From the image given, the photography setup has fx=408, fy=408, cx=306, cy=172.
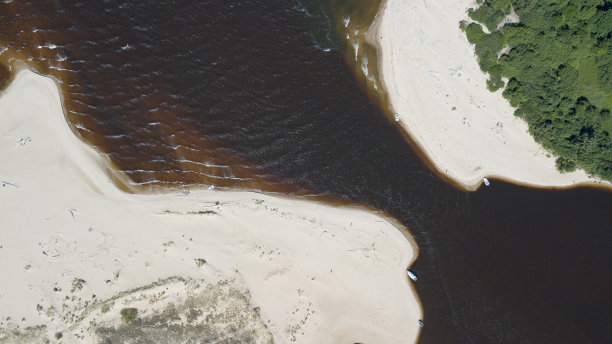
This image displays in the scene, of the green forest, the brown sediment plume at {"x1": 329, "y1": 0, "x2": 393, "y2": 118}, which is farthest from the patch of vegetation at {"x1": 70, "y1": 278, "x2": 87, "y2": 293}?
the green forest

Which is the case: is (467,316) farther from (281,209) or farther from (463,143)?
(281,209)

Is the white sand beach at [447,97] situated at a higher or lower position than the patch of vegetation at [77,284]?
higher

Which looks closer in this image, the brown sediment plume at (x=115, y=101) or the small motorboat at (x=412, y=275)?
the brown sediment plume at (x=115, y=101)

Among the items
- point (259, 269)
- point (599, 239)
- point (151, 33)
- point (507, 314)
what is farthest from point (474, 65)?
point (151, 33)

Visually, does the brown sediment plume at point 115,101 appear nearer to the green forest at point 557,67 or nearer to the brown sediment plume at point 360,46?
the brown sediment plume at point 360,46

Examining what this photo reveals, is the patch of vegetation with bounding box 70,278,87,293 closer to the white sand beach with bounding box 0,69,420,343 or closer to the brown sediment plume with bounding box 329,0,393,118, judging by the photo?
the white sand beach with bounding box 0,69,420,343

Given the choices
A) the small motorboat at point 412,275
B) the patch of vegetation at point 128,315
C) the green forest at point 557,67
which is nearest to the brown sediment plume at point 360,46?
the green forest at point 557,67

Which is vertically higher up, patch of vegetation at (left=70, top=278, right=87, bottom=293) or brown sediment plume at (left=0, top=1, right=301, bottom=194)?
brown sediment plume at (left=0, top=1, right=301, bottom=194)
